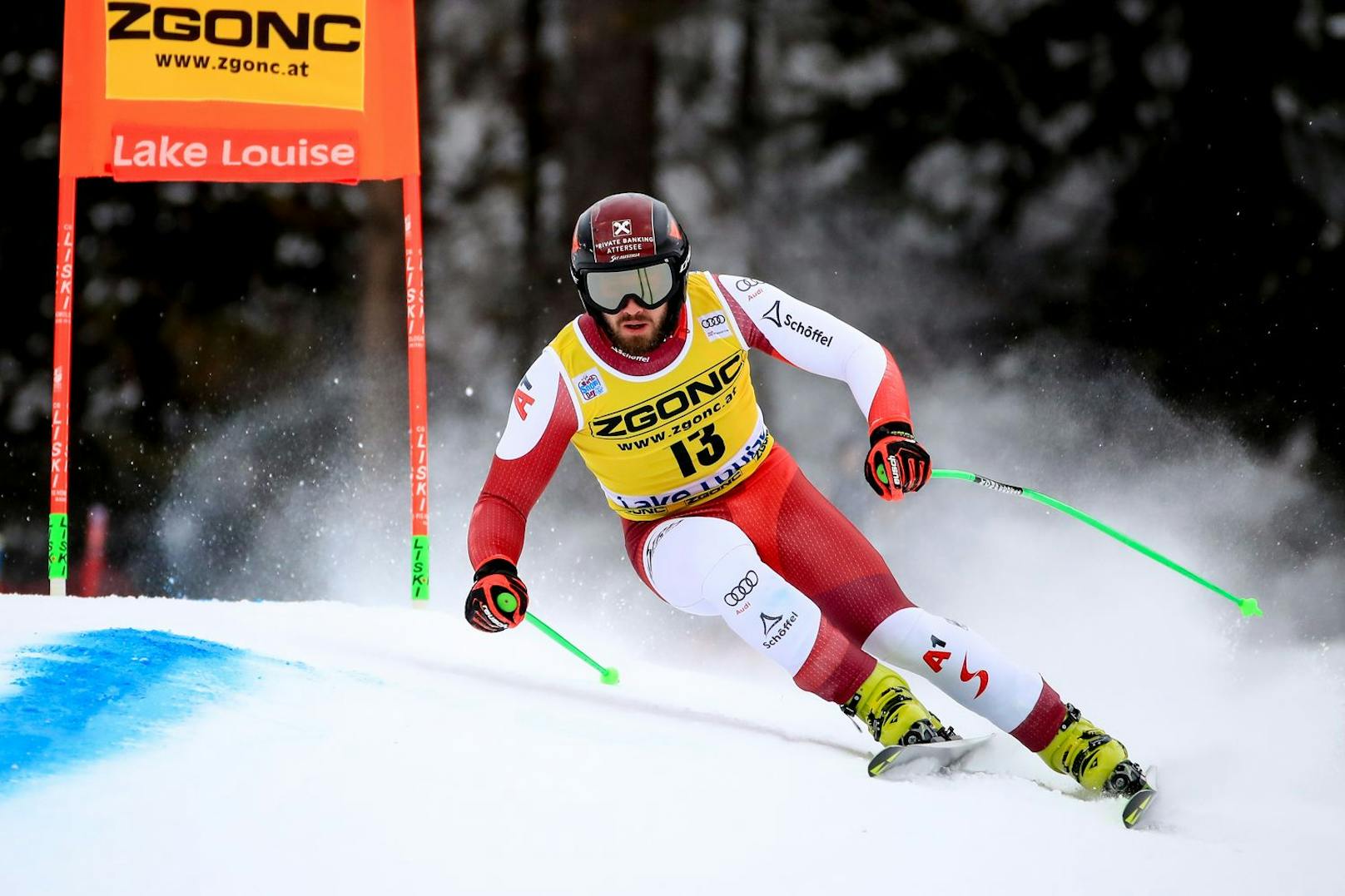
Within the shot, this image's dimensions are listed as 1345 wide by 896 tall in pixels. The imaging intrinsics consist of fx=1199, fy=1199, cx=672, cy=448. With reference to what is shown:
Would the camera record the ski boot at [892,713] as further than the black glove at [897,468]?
No

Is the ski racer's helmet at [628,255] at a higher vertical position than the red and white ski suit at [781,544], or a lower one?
higher

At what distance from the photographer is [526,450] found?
9.93 feet

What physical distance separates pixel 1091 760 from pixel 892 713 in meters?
0.45

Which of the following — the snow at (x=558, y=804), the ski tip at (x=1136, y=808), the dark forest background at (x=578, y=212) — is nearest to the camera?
the snow at (x=558, y=804)

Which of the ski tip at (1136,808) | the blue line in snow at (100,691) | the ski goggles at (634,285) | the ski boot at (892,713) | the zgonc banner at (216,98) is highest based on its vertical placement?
the zgonc banner at (216,98)

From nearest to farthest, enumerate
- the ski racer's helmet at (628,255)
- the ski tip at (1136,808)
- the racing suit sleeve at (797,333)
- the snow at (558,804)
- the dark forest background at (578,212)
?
the snow at (558,804) → the ski tip at (1136,808) → the ski racer's helmet at (628,255) → the racing suit sleeve at (797,333) → the dark forest background at (578,212)

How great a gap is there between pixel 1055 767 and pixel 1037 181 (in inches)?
140

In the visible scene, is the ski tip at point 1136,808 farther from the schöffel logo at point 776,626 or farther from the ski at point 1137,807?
the schöffel logo at point 776,626

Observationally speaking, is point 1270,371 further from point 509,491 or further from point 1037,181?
point 509,491

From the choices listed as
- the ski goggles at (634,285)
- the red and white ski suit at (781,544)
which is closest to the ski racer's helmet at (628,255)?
the ski goggles at (634,285)

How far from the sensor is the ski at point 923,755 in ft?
7.97

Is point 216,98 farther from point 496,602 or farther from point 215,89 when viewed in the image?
point 496,602

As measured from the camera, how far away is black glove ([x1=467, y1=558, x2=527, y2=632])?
9.11ft

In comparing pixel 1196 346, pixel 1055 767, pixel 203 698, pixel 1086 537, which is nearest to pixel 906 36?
pixel 1196 346
